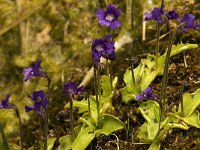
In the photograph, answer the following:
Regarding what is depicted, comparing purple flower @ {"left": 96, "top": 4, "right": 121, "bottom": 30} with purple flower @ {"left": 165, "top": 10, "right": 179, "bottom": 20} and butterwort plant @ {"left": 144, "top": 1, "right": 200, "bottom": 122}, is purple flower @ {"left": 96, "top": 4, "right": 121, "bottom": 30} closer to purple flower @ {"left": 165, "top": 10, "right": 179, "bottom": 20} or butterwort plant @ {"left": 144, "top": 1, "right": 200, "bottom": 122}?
butterwort plant @ {"left": 144, "top": 1, "right": 200, "bottom": 122}

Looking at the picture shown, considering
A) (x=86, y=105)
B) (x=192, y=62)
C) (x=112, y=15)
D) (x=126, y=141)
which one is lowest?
(x=126, y=141)

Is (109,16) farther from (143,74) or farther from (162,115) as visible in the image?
(162,115)

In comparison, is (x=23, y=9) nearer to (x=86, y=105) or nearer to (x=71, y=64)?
(x=71, y=64)

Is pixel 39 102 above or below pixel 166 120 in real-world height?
above

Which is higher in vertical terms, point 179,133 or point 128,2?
point 128,2

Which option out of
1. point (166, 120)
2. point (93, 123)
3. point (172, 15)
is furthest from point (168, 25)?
point (93, 123)

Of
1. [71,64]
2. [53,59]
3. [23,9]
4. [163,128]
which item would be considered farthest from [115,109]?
[23,9]
